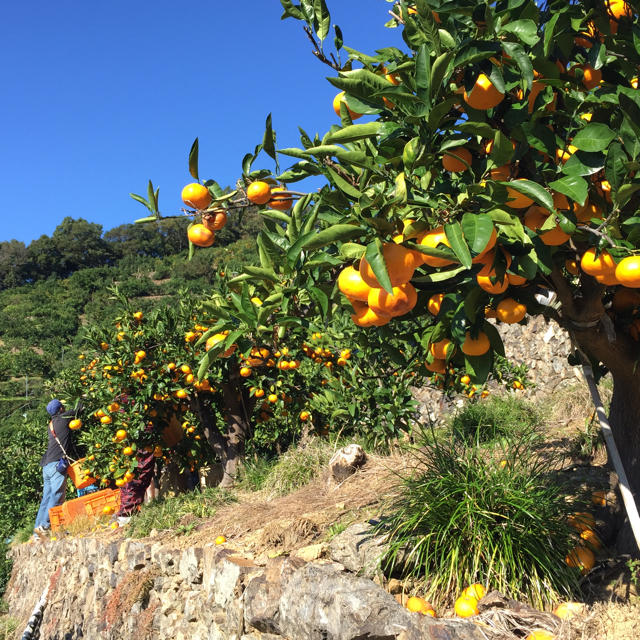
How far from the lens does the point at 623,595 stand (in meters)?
2.43

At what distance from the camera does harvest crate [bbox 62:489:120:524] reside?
709 cm

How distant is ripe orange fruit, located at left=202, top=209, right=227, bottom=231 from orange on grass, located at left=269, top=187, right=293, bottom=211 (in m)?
0.18

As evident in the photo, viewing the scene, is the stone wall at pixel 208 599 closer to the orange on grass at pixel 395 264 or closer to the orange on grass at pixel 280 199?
the orange on grass at pixel 395 264

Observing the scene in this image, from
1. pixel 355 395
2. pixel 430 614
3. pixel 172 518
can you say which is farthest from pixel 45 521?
pixel 430 614

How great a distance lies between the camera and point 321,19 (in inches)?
69.9

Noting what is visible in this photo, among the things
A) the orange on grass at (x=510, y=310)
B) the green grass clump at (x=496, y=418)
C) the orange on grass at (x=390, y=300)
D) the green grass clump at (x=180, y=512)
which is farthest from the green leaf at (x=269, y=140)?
the green grass clump at (x=496, y=418)

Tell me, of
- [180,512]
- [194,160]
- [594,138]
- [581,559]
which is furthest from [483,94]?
[180,512]

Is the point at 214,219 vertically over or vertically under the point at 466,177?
over

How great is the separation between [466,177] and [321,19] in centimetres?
73

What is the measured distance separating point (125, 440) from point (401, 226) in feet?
17.8

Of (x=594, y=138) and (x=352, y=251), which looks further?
(x=594, y=138)

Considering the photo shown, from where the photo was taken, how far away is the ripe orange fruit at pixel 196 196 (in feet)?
6.07

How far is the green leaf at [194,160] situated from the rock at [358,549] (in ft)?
6.92

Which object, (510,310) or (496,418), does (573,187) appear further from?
(496,418)
